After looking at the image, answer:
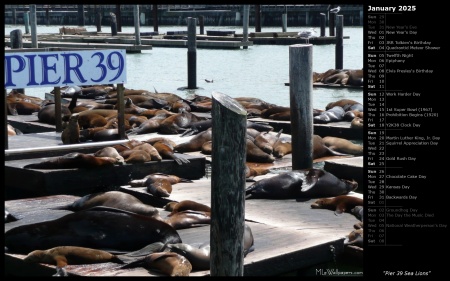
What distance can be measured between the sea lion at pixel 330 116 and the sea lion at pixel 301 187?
190 inches

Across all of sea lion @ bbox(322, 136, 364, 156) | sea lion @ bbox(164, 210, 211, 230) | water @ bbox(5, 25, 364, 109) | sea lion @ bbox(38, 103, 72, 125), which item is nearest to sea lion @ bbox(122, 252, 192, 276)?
sea lion @ bbox(164, 210, 211, 230)

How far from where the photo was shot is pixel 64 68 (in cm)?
927

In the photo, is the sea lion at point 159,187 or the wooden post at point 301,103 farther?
the wooden post at point 301,103

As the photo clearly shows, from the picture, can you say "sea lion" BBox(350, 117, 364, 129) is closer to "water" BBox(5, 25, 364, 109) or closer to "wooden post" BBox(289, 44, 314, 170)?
"wooden post" BBox(289, 44, 314, 170)

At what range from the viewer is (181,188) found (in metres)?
8.35

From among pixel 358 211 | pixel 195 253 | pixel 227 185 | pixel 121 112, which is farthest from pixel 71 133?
pixel 227 185

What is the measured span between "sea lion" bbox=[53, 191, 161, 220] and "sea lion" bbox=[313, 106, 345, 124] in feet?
19.9

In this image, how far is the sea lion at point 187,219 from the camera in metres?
6.61

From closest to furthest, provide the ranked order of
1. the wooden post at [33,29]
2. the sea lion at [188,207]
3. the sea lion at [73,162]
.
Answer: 1. the sea lion at [188,207]
2. the sea lion at [73,162]
3. the wooden post at [33,29]

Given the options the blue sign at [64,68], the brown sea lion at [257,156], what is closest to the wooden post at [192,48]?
the brown sea lion at [257,156]

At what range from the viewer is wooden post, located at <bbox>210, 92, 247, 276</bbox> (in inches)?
196

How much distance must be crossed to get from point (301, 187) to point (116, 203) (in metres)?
1.70

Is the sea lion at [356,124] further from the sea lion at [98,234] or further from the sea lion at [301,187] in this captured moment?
the sea lion at [98,234]
